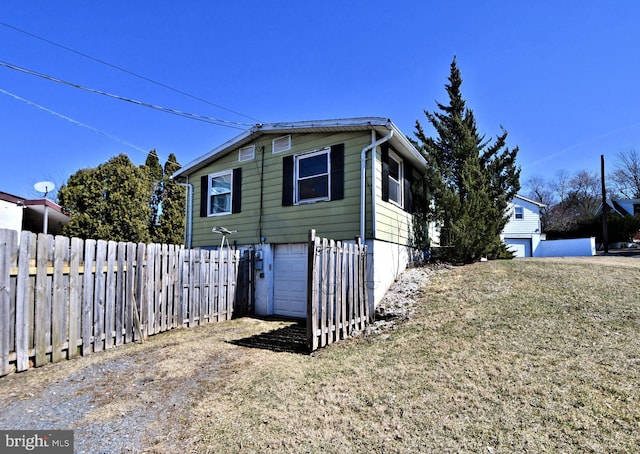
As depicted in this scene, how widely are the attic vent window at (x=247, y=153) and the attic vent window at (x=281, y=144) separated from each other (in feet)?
2.65

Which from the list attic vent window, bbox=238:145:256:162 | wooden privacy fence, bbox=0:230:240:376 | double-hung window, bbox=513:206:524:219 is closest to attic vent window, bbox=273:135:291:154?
attic vent window, bbox=238:145:256:162

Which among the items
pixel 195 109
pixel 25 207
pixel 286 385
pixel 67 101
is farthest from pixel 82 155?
pixel 286 385

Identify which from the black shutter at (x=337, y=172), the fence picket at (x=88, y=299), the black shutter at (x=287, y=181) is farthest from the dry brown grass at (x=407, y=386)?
the black shutter at (x=287, y=181)

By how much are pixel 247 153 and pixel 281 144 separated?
51.3 inches

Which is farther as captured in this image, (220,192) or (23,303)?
(220,192)

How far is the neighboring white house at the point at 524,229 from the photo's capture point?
79.2 ft

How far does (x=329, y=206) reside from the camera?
7.92 metres

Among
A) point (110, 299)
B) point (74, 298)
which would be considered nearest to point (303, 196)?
point (110, 299)

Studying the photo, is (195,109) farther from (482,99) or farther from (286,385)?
(482,99)

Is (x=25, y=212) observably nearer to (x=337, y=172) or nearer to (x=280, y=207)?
(x=280, y=207)

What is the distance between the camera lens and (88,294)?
5219 millimetres

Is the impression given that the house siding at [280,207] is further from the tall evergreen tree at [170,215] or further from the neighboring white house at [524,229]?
the neighboring white house at [524,229]

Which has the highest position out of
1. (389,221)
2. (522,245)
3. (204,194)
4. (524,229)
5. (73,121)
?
(73,121)

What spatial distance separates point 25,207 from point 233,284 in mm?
9762
